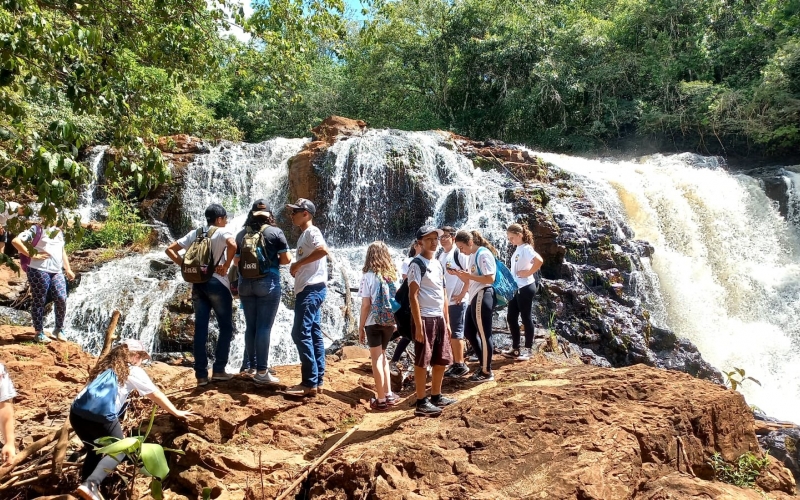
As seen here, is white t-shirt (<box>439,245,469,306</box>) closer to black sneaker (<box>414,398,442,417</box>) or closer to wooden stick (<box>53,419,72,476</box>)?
black sneaker (<box>414,398,442,417</box>)

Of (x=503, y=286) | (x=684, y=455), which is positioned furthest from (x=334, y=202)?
(x=684, y=455)

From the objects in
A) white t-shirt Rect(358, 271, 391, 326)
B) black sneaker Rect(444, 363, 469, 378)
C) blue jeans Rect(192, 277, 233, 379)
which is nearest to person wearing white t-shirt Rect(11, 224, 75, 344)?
blue jeans Rect(192, 277, 233, 379)

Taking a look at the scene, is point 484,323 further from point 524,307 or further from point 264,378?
point 264,378

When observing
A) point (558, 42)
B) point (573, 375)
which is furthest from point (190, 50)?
point (558, 42)

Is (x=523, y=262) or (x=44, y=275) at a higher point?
(x=523, y=262)

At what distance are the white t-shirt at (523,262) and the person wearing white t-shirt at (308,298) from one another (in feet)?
7.90

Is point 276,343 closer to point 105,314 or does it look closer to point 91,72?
point 105,314

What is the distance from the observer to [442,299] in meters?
4.64

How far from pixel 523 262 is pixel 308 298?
261cm

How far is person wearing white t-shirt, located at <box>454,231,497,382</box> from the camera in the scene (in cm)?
556

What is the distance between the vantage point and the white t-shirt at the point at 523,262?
6385 mm

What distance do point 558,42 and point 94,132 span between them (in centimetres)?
1635

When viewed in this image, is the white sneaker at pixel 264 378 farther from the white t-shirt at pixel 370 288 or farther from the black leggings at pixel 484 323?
the black leggings at pixel 484 323

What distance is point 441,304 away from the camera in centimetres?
462
